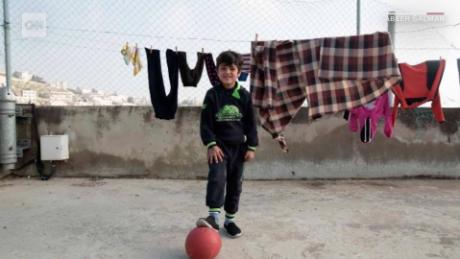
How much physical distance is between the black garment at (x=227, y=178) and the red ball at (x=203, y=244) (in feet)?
1.38

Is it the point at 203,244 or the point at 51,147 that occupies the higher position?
the point at 51,147

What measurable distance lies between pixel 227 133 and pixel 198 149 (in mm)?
2497

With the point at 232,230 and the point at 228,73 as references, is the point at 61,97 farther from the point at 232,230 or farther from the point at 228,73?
the point at 232,230

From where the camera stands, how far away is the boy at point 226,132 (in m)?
3.12

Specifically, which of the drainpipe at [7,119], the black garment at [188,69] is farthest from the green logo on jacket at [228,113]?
the drainpipe at [7,119]

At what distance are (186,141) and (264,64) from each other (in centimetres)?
206

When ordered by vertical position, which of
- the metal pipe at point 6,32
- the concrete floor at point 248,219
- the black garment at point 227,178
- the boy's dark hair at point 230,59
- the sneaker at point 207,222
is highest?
the metal pipe at point 6,32

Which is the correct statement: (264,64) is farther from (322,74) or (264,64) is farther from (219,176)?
(219,176)

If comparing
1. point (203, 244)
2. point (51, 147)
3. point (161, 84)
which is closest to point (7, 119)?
point (51, 147)

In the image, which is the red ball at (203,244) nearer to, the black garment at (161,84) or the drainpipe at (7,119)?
the black garment at (161,84)

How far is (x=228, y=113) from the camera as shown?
10.4 feet

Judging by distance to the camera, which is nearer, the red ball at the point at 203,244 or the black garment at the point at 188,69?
the red ball at the point at 203,244

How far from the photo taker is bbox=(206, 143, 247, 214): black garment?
123 inches

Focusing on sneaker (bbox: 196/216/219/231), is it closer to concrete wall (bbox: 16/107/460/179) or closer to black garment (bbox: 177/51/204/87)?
black garment (bbox: 177/51/204/87)
